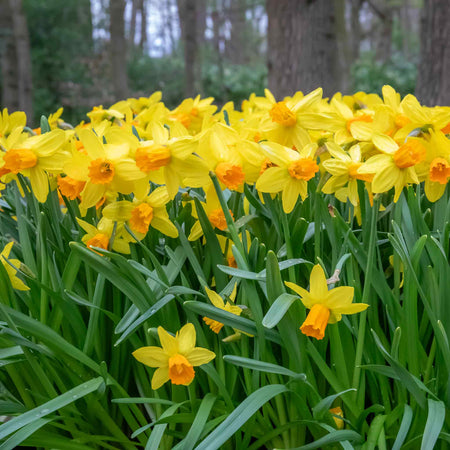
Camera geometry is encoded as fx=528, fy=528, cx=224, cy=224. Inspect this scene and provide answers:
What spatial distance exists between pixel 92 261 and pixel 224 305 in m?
0.27

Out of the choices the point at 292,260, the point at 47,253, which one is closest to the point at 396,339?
the point at 292,260

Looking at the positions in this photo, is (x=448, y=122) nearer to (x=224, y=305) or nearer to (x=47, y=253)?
(x=224, y=305)

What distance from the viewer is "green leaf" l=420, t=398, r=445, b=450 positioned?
0.88 m

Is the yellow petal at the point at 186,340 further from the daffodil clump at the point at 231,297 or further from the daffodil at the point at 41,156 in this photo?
the daffodil at the point at 41,156

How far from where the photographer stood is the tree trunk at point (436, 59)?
3510 mm

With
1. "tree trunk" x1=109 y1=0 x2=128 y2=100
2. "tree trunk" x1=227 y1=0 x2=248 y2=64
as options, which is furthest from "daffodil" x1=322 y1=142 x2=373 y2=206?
"tree trunk" x1=227 y1=0 x2=248 y2=64

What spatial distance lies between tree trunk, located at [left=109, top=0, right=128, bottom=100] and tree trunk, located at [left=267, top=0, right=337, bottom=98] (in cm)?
419

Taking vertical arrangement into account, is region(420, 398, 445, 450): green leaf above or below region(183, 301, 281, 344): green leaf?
below

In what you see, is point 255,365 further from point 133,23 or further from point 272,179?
point 133,23

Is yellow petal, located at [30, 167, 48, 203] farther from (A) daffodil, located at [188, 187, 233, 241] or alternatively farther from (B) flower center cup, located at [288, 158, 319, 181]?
(B) flower center cup, located at [288, 158, 319, 181]

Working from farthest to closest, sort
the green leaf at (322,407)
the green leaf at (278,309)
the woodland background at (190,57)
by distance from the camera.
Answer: the woodland background at (190,57) → the green leaf at (322,407) → the green leaf at (278,309)

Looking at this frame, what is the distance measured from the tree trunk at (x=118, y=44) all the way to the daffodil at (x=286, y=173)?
7680mm

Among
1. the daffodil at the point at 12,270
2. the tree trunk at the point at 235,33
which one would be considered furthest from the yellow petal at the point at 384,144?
the tree trunk at the point at 235,33

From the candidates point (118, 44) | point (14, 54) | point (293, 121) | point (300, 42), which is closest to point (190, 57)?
point (118, 44)
